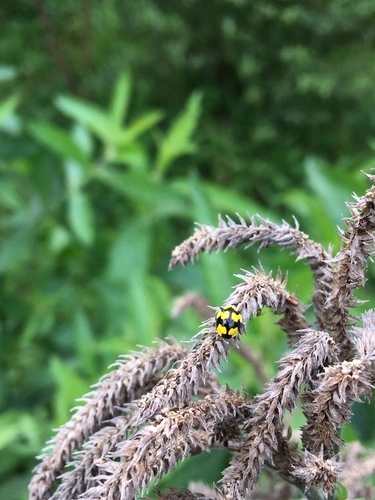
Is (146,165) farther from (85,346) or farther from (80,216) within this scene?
(85,346)

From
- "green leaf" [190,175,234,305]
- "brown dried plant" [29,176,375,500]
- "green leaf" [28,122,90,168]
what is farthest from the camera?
"green leaf" [28,122,90,168]

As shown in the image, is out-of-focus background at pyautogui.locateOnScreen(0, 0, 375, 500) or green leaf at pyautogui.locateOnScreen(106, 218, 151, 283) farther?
green leaf at pyautogui.locateOnScreen(106, 218, 151, 283)

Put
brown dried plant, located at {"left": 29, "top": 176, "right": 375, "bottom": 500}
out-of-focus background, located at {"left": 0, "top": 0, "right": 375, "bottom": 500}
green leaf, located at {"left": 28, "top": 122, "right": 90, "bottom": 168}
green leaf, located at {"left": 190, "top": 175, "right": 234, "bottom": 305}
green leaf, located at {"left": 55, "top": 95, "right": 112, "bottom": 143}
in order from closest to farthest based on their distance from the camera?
brown dried plant, located at {"left": 29, "top": 176, "right": 375, "bottom": 500} → green leaf, located at {"left": 190, "top": 175, "right": 234, "bottom": 305} → out-of-focus background, located at {"left": 0, "top": 0, "right": 375, "bottom": 500} → green leaf, located at {"left": 28, "top": 122, "right": 90, "bottom": 168} → green leaf, located at {"left": 55, "top": 95, "right": 112, "bottom": 143}

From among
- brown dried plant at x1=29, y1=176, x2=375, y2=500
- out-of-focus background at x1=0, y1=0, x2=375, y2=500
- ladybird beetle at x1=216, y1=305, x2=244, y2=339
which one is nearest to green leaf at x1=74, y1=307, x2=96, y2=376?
out-of-focus background at x1=0, y1=0, x2=375, y2=500

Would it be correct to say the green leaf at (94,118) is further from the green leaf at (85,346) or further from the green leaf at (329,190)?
the green leaf at (329,190)

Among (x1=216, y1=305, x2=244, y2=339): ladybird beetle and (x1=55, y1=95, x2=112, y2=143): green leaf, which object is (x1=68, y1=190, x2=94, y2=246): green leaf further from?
(x1=216, y1=305, x2=244, y2=339): ladybird beetle

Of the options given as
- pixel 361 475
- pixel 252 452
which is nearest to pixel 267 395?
pixel 252 452

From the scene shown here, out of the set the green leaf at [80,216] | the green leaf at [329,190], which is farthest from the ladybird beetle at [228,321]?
the green leaf at [80,216]

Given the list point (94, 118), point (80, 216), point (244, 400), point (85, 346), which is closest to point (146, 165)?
point (94, 118)
